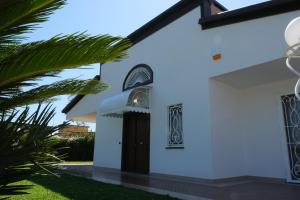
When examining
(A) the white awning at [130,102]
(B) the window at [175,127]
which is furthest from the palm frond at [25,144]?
(A) the white awning at [130,102]

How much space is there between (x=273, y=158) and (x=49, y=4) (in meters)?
10.7

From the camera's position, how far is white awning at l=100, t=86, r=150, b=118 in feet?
43.3

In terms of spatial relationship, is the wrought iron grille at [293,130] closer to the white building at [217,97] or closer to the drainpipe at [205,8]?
the white building at [217,97]

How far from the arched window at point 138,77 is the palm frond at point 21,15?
11.3 meters

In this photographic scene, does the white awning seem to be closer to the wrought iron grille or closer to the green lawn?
the green lawn

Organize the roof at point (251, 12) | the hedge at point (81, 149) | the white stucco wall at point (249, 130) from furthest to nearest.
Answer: the hedge at point (81, 149) → the white stucco wall at point (249, 130) → the roof at point (251, 12)

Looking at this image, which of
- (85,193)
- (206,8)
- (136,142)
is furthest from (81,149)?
(206,8)

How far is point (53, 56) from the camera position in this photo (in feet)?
9.11

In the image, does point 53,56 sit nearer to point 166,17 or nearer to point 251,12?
point 251,12

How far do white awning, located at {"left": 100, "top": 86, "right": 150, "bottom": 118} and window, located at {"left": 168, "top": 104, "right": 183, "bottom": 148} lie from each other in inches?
60.9

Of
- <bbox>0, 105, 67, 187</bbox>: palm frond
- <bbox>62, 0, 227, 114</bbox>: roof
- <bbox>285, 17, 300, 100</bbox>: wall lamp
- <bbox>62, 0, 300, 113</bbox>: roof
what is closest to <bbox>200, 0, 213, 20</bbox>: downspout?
<bbox>62, 0, 300, 113</bbox>: roof

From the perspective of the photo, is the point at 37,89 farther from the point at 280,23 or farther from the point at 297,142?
the point at 297,142

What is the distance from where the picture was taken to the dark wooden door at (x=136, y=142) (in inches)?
554

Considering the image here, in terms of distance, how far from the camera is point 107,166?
16.5 m
